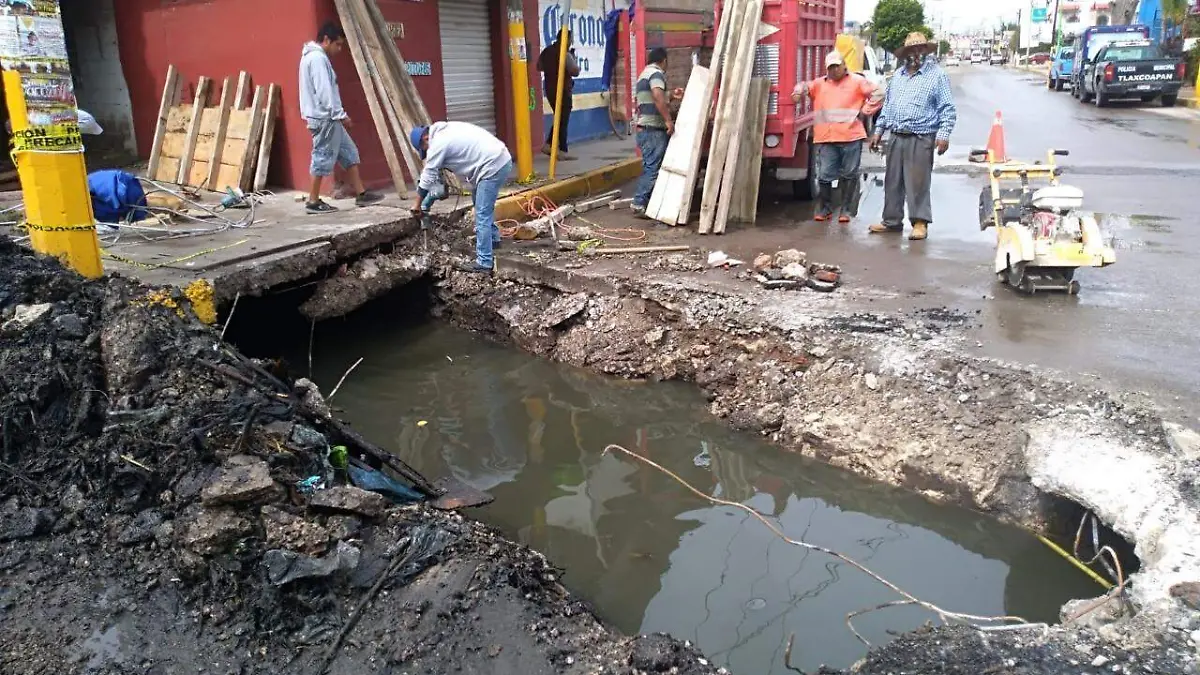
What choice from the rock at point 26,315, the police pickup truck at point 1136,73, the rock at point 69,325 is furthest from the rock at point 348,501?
the police pickup truck at point 1136,73

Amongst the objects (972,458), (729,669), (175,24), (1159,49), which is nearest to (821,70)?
(972,458)

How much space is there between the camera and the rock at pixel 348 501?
360cm

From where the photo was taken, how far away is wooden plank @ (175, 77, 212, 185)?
9273 millimetres

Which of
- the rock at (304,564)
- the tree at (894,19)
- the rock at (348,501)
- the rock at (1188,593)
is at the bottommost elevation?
the rock at (1188,593)

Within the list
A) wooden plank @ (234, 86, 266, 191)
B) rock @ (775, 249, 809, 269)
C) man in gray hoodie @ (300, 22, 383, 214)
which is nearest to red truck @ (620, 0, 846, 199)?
rock @ (775, 249, 809, 269)

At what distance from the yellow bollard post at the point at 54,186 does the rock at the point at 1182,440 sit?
6.16 metres

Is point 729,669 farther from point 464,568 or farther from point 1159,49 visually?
point 1159,49

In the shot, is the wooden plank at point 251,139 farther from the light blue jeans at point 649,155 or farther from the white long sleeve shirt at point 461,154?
the light blue jeans at point 649,155

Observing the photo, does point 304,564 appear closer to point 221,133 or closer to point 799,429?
point 799,429

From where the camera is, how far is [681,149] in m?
8.07

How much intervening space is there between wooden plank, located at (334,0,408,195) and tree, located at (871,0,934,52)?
34956mm

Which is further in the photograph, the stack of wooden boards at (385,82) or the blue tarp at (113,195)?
the stack of wooden boards at (385,82)

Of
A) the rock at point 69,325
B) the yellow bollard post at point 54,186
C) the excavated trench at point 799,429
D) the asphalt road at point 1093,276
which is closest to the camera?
the excavated trench at point 799,429

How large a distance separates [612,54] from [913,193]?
5.60 m
